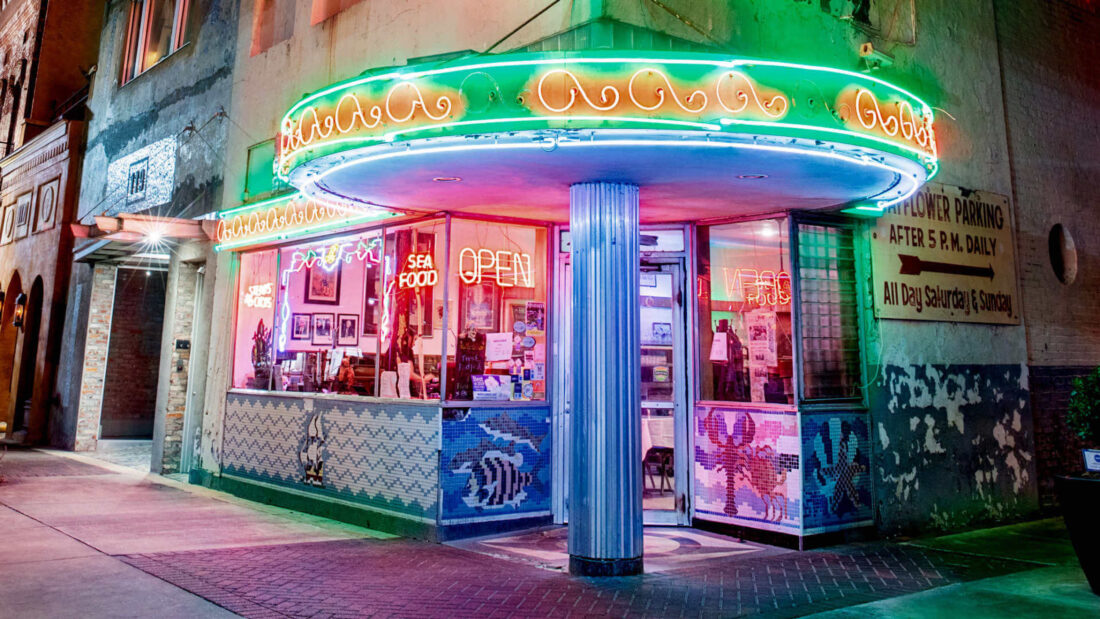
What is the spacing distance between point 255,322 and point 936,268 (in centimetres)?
880

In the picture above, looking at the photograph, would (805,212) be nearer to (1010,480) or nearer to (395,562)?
(1010,480)

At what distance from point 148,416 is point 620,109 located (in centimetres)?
1602

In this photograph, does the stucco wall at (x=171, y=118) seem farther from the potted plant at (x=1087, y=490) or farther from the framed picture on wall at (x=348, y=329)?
the potted plant at (x=1087, y=490)

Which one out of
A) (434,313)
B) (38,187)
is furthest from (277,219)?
(38,187)

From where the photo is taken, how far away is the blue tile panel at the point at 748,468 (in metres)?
7.16

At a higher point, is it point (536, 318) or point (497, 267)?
point (497, 267)

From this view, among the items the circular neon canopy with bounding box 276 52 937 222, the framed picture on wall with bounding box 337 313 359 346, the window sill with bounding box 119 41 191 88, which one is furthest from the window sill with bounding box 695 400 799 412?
the window sill with bounding box 119 41 191 88

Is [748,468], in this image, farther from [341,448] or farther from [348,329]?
[348,329]

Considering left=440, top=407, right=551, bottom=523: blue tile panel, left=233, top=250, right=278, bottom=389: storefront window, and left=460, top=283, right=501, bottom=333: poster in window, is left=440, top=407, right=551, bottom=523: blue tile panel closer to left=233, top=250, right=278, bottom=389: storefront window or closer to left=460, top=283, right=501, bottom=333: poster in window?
left=460, top=283, right=501, bottom=333: poster in window

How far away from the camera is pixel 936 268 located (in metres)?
8.49

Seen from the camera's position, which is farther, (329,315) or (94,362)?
(94,362)

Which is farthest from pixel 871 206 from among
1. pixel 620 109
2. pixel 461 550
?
pixel 461 550

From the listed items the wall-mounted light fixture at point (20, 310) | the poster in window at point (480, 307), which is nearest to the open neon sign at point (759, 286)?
the poster in window at point (480, 307)

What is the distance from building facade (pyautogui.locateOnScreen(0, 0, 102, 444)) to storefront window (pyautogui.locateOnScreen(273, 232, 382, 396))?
8.33 meters
